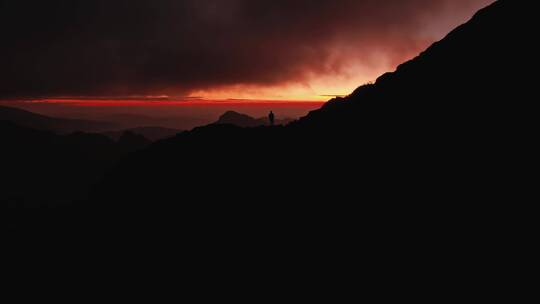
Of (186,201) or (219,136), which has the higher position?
(219,136)

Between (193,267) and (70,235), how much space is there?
3655 centimetres

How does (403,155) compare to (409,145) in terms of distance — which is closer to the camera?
(403,155)

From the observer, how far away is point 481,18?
87.2 ft

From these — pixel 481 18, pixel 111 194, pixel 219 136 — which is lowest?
pixel 111 194

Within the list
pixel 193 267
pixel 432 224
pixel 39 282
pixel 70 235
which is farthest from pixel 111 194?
pixel 432 224

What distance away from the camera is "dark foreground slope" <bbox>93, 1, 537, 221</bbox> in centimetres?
1733

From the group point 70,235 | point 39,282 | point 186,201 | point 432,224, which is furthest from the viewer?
point 70,235

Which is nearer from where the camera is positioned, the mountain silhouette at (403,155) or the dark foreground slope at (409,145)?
the mountain silhouette at (403,155)

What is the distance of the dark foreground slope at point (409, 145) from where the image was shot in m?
17.3

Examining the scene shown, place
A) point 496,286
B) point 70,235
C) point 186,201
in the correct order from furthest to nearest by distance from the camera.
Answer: point 70,235 < point 186,201 < point 496,286

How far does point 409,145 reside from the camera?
20875 millimetres

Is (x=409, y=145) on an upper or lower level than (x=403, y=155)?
upper

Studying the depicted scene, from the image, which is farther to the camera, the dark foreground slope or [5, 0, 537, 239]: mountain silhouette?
the dark foreground slope

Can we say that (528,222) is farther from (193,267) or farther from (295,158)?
(193,267)
